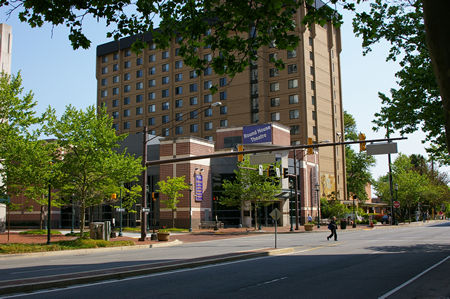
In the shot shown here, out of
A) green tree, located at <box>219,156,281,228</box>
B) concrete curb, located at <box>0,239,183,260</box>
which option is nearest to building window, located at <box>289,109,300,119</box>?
green tree, located at <box>219,156,281,228</box>

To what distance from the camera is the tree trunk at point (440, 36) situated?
5801mm

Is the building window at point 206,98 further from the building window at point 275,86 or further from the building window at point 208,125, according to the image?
the building window at point 275,86

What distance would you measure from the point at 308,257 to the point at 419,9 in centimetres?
1144

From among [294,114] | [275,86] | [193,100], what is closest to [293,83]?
[275,86]

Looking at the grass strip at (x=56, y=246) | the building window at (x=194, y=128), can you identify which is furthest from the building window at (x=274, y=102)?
the grass strip at (x=56, y=246)

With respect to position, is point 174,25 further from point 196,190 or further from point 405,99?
point 196,190

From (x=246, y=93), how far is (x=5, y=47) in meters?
43.7

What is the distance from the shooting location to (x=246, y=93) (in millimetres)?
76812

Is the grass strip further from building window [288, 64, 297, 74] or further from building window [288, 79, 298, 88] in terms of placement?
building window [288, 64, 297, 74]

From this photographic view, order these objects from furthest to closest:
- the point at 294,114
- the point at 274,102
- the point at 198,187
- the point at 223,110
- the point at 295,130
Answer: the point at 223,110
the point at 274,102
the point at 294,114
the point at 295,130
the point at 198,187

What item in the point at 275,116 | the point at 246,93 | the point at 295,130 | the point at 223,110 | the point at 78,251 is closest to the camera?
the point at 78,251

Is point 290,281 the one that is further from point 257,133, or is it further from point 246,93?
point 246,93

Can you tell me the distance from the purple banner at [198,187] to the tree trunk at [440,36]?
156 feet

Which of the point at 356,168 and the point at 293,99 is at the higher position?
the point at 293,99
